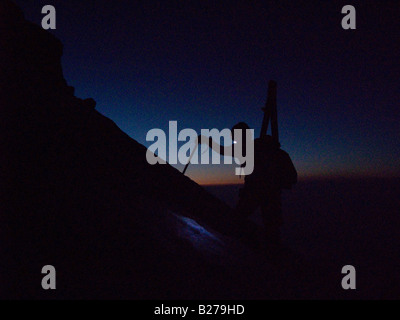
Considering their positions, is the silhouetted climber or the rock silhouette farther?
the silhouetted climber

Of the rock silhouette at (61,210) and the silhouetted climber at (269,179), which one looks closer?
the rock silhouette at (61,210)

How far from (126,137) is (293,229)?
17390cm

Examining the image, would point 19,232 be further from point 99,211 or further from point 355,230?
point 355,230

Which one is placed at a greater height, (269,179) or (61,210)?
(269,179)

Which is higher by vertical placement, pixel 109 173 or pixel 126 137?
pixel 126 137

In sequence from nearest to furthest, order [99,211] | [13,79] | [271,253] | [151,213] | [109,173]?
[99,211] < [13,79] < [151,213] < [109,173] < [271,253]

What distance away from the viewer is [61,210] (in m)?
2.97

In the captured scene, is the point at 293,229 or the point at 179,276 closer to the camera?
the point at 179,276

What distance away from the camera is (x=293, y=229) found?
159m

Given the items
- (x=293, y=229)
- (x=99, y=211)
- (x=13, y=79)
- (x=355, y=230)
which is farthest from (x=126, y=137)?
(x=355, y=230)

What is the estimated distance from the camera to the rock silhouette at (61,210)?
8.68ft

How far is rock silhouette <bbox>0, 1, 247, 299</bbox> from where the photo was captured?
8.68ft

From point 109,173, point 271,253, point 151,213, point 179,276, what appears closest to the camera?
point 179,276

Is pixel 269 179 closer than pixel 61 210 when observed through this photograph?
No
